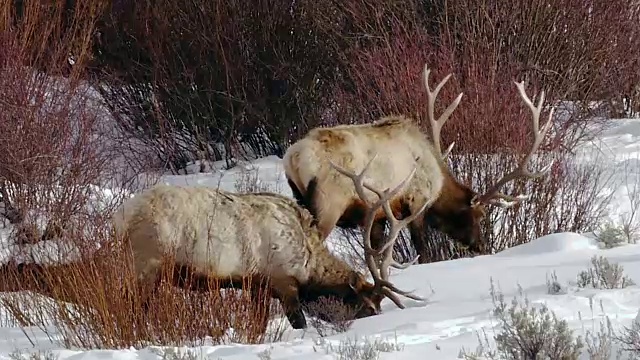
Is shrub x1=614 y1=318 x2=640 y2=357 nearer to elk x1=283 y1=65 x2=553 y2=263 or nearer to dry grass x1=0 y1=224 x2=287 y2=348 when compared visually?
dry grass x1=0 y1=224 x2=287 y2=348

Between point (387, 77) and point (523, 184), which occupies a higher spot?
point (387, 77)

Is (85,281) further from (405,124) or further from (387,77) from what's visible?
(387,77)

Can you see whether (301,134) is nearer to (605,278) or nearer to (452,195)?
(452,195)

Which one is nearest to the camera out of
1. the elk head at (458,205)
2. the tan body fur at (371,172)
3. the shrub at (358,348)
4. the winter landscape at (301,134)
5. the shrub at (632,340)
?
the shrub at (632,340)

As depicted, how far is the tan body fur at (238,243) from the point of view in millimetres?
5879

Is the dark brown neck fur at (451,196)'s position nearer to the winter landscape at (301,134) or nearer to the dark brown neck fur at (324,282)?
the winter landscape at (301,134)

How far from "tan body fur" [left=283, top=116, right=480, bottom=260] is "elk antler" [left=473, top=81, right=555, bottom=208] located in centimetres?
19

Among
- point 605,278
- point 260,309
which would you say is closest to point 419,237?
point 605,278

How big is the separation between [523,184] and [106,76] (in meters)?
8.60

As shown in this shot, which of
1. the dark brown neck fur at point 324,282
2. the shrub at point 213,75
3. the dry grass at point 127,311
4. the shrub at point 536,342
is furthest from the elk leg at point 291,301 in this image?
the shrub at point 213,75

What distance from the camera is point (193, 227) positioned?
599cm

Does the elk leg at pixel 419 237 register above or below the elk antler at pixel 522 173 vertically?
below

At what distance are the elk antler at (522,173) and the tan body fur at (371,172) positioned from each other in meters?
0.19

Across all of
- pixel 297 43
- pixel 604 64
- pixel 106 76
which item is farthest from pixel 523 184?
pixel 106 76
